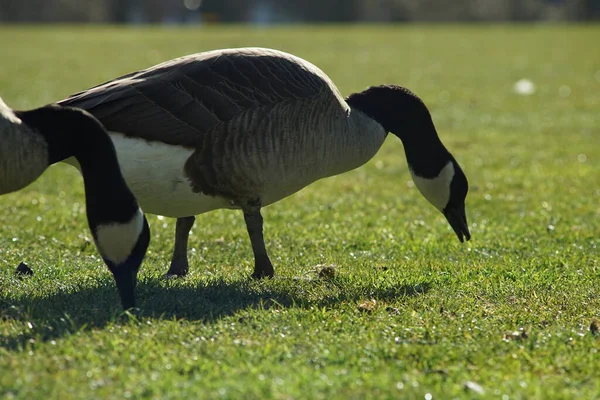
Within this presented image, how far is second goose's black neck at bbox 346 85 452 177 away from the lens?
679cm

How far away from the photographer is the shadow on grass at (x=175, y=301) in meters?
4.86

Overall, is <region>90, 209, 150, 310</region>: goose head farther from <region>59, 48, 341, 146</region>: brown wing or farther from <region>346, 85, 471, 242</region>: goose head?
<region>346, 85, 471, 242</region>: goose head

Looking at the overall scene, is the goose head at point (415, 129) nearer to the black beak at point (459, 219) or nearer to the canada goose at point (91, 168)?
the black beak at point (459, 219)

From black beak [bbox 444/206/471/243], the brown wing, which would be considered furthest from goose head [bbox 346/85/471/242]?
the brown wing

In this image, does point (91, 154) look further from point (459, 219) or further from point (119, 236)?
point (459, 219)

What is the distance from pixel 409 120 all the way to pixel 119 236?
281 cm

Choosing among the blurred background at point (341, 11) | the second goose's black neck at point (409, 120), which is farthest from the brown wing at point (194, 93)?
the blurred background at point (341, 11)

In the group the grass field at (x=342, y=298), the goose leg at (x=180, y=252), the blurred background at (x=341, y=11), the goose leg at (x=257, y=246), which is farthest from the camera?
the blurred background at (x=341, y=11)

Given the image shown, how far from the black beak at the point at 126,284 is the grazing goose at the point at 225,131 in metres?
0.92

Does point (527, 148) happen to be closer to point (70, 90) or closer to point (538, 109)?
point (538, 109)

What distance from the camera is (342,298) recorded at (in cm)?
574

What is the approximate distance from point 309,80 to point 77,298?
2.28 m

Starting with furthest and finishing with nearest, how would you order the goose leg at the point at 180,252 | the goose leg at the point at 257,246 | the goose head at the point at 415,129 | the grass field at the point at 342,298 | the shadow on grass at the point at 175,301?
the goose head at the point at 415,129 → the goose leg at the point at 180,252 → the goose leg at the point at 257,246 → the shadow on grass at the point at 175,301 → the grass field at the point at 342,298

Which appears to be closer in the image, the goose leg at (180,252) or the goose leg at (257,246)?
the goose leg at (257,246)
